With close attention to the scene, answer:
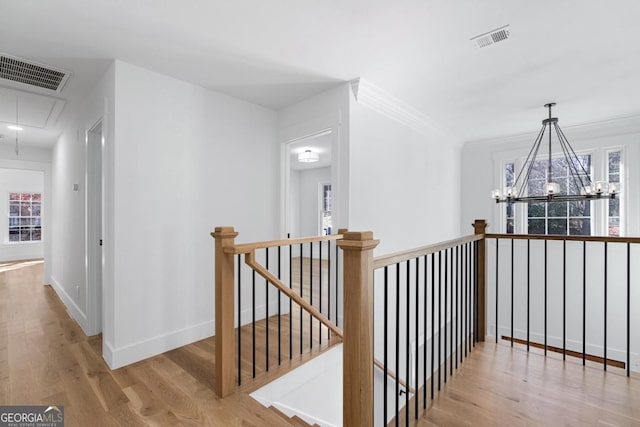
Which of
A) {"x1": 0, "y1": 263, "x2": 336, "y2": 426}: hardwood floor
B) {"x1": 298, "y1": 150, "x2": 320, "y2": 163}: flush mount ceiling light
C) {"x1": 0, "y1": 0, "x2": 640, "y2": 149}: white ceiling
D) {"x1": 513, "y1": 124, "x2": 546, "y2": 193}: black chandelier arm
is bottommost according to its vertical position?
{"x1": 0, "y1": 263, "x2": 336, "y2": 426}: hardwood floor

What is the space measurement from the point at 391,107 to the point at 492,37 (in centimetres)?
134

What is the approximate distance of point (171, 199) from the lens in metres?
2.80

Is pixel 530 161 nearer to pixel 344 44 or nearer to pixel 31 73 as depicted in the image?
pixel 344 44

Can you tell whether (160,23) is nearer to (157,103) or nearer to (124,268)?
(157,103)

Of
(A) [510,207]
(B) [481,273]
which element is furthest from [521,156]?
(B) [481,273]

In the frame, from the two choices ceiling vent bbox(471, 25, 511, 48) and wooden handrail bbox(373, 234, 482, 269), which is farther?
ceiling vent bbox(471, 25, 511, 48)

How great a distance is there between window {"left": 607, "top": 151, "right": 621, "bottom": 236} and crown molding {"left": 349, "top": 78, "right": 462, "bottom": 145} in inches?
94.2

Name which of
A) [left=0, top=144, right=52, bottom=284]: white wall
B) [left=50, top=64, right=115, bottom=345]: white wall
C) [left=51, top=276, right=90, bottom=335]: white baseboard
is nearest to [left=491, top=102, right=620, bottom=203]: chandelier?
[left=50, top=64, right=115, bottom=345]: white wall

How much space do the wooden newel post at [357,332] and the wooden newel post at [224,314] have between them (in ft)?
3.42

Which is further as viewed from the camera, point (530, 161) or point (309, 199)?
point (309, 199)

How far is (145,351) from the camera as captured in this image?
2574 mm

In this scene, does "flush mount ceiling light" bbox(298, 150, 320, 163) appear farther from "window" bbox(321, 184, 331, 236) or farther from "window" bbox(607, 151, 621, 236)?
"window" bbox(607, 151, 621, 236)

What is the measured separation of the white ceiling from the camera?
6.33ft

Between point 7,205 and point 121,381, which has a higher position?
point 7,205
